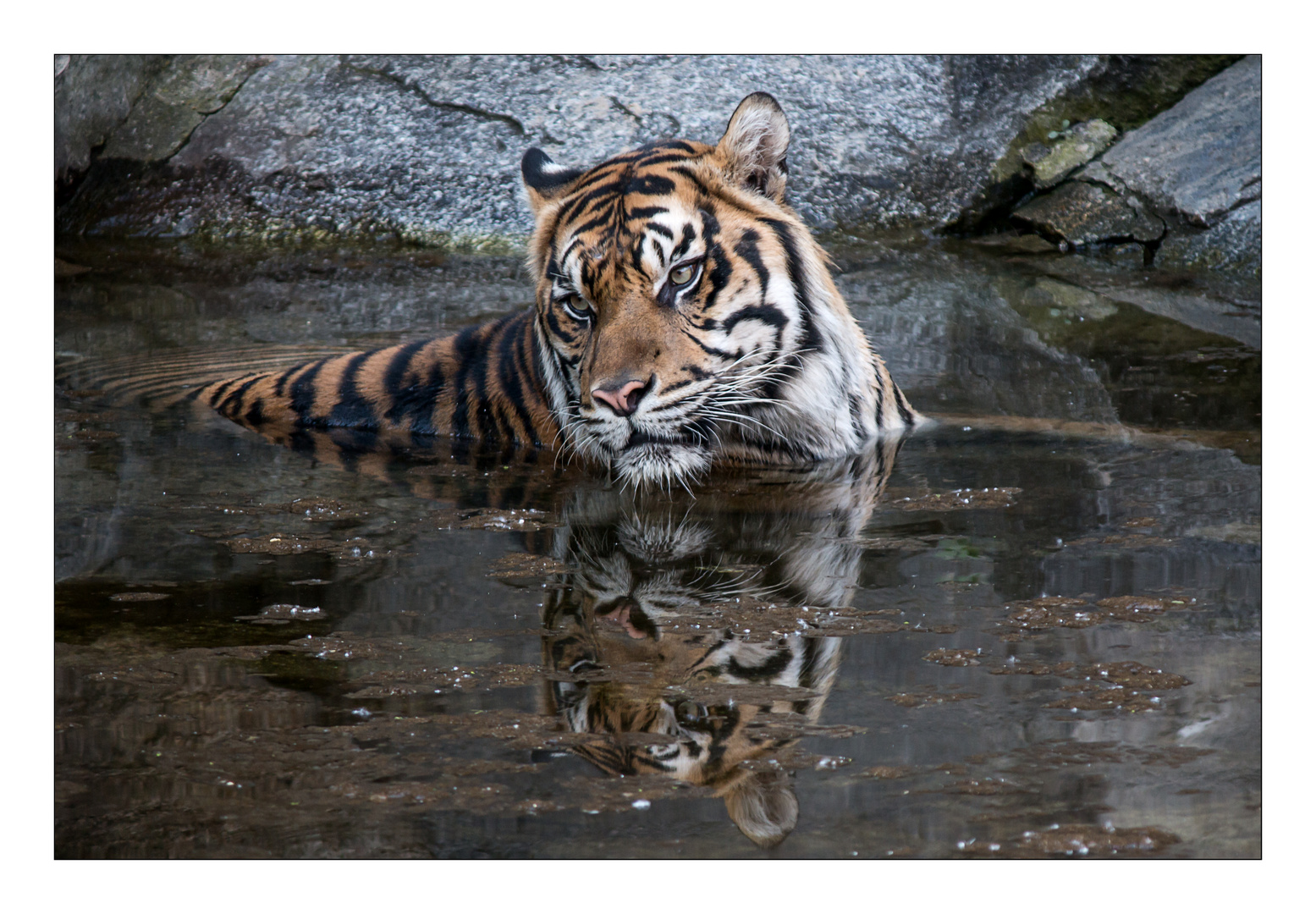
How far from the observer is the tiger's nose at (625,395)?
363 centimetres

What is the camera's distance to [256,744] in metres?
2.22

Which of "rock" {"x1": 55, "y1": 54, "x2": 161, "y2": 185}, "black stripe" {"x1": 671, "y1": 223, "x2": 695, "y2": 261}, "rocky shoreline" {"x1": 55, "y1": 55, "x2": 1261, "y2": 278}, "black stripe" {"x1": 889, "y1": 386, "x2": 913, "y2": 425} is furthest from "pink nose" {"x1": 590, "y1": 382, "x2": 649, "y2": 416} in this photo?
"rock" {"x1": 55, "y1": 54, "x2": 161, "y2": 185}

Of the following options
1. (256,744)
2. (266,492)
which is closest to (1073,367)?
(266,492)

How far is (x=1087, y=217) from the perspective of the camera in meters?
8.28

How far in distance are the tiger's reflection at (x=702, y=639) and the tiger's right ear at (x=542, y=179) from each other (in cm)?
110

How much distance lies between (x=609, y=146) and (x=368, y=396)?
4.37 meters

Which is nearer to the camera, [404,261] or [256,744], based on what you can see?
[256,744]

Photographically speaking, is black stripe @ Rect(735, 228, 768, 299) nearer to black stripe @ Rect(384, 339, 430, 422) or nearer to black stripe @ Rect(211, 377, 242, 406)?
black stripe @ Rect(384, 339, 430, 422)

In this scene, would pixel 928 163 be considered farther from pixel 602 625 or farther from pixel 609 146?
pixel 602 625

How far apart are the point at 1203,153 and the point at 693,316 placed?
5.67 meters

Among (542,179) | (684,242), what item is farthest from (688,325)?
(542,179)

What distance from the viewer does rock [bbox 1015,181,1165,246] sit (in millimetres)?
8117

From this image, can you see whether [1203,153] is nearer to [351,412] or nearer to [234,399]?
[351,412]

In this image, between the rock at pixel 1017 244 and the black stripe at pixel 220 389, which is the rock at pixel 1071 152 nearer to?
the rock at pixel 1017 244
